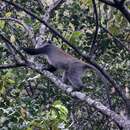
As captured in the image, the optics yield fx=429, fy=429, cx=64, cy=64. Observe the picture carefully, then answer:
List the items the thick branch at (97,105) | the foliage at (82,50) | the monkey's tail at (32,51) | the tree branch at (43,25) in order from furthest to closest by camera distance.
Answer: the foliage at (82,50) → the monkey's tail at (32,51) → the tree branch at (43,25) → the thick branch at (97,105)

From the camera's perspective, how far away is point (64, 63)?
6578 mm

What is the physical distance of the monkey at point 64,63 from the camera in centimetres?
612

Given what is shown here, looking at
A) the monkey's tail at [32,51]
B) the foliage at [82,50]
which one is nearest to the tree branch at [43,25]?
the monkey's tail at [32,51]

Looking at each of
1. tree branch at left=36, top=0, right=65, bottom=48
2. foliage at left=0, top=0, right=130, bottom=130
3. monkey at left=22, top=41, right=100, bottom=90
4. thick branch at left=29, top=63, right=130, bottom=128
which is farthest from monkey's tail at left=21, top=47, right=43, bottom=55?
thick branch at left=29, top=63, right=130, bottom=128

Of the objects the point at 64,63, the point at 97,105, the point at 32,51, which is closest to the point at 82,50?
the point at 64,63

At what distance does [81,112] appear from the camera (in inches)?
309

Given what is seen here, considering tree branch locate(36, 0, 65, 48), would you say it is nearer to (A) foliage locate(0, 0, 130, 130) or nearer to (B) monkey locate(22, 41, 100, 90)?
(B) monkey locate(22, 41, 100, 90)

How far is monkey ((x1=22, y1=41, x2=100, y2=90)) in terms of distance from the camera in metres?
6.12

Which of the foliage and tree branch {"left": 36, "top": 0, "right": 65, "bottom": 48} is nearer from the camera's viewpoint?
tree branch {"left": 36, "top": 0, "right": 65, "bottom": 48}

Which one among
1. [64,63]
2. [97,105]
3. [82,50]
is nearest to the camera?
[97,105]

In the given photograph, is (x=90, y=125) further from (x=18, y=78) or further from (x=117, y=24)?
(x=117, y=24)

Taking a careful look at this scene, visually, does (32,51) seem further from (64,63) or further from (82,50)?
(82,50)

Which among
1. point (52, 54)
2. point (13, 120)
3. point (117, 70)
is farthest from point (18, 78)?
point (117, 70)

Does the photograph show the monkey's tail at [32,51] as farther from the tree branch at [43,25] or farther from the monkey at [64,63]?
the tree branch at [43,25]
